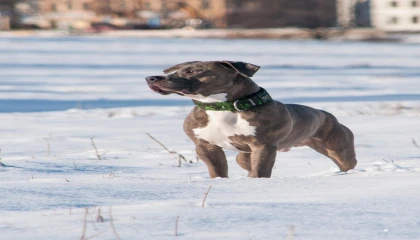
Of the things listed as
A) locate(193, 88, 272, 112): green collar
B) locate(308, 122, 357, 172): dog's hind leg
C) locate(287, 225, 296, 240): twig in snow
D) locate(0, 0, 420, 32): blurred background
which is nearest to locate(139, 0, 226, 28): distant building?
locate(0, 0, 420, 32): blurred background

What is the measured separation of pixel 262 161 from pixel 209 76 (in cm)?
58

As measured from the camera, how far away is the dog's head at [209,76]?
5.41m

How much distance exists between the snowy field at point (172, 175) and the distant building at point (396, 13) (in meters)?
77.0

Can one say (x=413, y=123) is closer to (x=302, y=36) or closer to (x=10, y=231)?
(x=10, y=231)

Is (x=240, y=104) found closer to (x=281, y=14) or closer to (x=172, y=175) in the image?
(x=172, y=175)

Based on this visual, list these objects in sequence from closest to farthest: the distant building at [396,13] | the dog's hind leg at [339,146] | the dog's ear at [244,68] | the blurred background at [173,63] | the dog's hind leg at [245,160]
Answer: the dog's ear at [244,68] → the dog's hind leg at [245,160] → the dog's hind leg at [339,146] → the blurred background at [173,63] → the distant building at [396,13]

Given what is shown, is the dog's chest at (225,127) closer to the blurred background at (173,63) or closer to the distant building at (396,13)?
the blurred background at (173,63)

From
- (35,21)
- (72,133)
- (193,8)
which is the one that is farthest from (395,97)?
(193,8)

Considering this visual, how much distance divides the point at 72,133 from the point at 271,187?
5009mm

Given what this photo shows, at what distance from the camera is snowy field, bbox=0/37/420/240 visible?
342 centimetres

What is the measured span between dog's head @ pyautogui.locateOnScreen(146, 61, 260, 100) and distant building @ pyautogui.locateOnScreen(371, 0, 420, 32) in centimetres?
8947

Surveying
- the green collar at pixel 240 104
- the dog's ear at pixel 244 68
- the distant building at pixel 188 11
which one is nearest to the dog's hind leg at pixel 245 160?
the green collar at pixel 240 104

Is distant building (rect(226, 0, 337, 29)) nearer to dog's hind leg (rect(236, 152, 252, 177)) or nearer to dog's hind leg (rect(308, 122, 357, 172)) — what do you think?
dog's hind leg (rect(308, 122, 357, 172))

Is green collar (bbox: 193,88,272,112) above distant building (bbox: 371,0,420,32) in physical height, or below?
above
